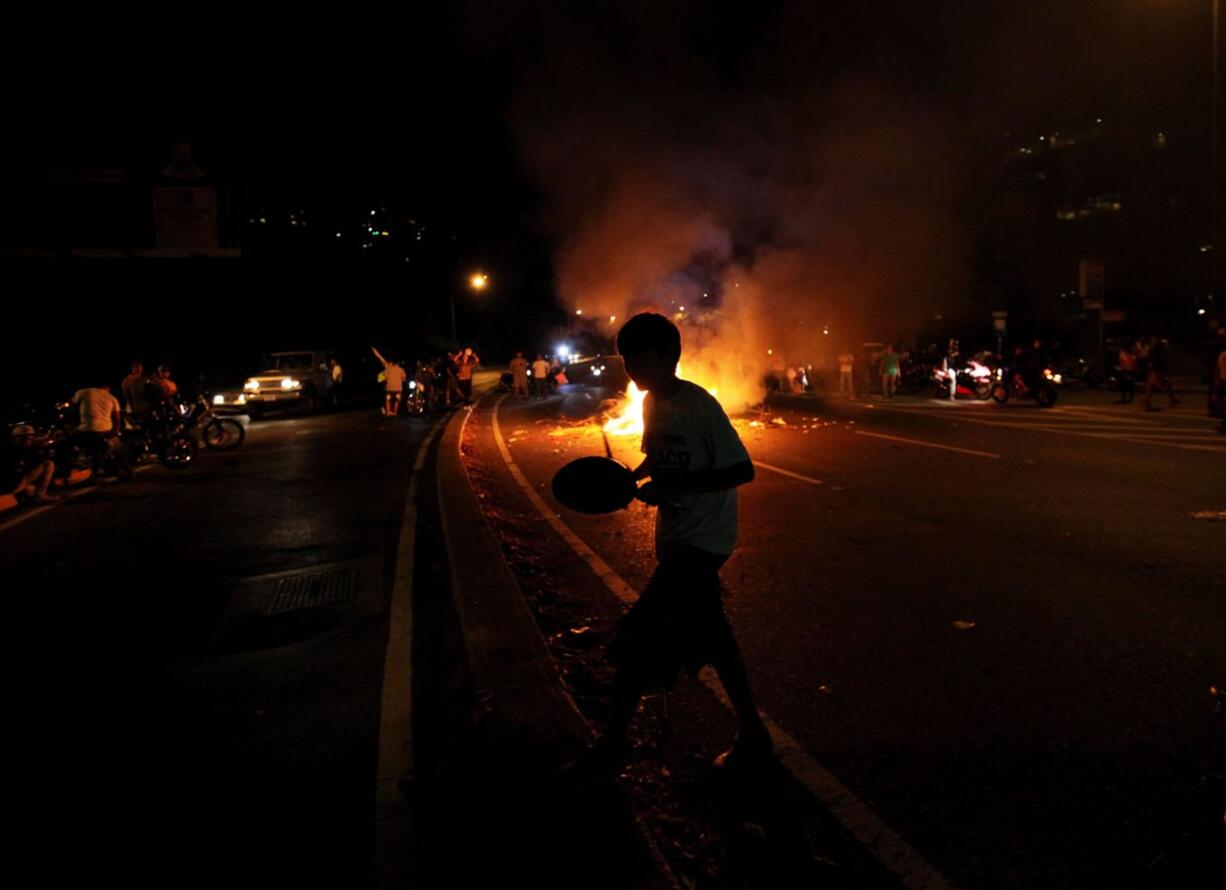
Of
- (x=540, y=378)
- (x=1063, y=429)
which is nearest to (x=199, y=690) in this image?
(x=1063, y=429)

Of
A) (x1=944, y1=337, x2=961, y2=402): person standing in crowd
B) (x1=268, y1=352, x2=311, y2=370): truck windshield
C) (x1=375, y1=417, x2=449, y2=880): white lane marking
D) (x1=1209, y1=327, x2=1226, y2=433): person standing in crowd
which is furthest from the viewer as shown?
(x1=268, y1=352, x2=311, y2=370): truck windshield

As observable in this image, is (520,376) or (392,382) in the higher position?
(520,376)

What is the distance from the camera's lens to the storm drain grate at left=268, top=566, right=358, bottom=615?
5.88 m

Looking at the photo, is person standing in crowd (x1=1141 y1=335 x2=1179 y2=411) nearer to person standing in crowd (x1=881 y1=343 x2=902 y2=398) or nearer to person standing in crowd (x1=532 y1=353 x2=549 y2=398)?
person standing in crowd (x1=881 y1=343 x2=902 y2=398)

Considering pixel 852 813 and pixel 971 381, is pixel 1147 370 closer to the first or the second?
pixel 971 381

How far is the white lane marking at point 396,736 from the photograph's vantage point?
2.84m

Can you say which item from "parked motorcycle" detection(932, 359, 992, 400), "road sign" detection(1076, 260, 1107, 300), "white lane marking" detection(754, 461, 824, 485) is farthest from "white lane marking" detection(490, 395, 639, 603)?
"road sign" detection(1076, 260, 1107, 300)

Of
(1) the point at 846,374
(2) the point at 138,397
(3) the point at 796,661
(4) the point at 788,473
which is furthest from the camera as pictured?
(1) the point at 846,374

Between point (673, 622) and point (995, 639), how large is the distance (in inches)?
95.2

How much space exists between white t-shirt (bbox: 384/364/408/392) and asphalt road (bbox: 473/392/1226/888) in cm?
1398

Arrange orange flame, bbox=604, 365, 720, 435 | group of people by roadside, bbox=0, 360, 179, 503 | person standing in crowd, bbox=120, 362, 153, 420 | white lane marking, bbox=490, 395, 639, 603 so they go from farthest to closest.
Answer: orange flame, bbox=604, 365, 720, 435 → person standing in crowd, bbox=120, 362, 153, 420 → group of people by roadside, bbox=0, 360, 179, 503 → white lane marking, bbox=490, 395, 639, 603

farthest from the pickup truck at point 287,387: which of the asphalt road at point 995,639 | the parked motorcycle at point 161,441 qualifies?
the asphalt road at point 995,639

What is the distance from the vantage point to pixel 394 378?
21891mm

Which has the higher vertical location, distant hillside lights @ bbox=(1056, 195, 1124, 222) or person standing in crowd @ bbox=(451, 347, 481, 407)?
distant hillside lights @ bbox=(1056, 195, 1124, 222)
